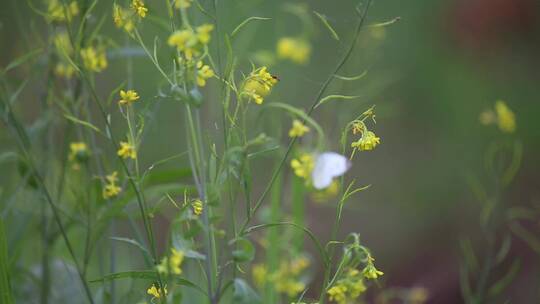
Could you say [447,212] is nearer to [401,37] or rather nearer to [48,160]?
[401,37]

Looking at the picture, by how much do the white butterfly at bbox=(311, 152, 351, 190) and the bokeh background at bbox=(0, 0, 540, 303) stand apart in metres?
1.44

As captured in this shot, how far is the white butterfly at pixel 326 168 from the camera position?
809 millimetres

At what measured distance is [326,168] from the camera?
0.85 m

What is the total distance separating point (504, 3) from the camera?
266 cm

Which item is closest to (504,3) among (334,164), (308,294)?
(308,294)

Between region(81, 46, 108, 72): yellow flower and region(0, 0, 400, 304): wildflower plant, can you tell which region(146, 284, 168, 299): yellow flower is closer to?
region(0, 0, 400, 304): wildflower plant

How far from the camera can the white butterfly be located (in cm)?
81

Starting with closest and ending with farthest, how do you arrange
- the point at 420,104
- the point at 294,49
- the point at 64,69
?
1. the point at 64,69
2. the point at 294,49
3. the point at 420,104

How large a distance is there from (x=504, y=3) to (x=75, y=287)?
5.95 ft

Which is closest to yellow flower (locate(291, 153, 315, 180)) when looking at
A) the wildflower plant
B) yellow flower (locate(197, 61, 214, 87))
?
the wildflower plant

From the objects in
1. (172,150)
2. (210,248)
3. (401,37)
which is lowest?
(210,248)

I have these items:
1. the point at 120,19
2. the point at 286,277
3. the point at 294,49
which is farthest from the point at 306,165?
the point at 294,49

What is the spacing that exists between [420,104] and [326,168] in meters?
1.91

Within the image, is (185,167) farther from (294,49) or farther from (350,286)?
(294,49)
